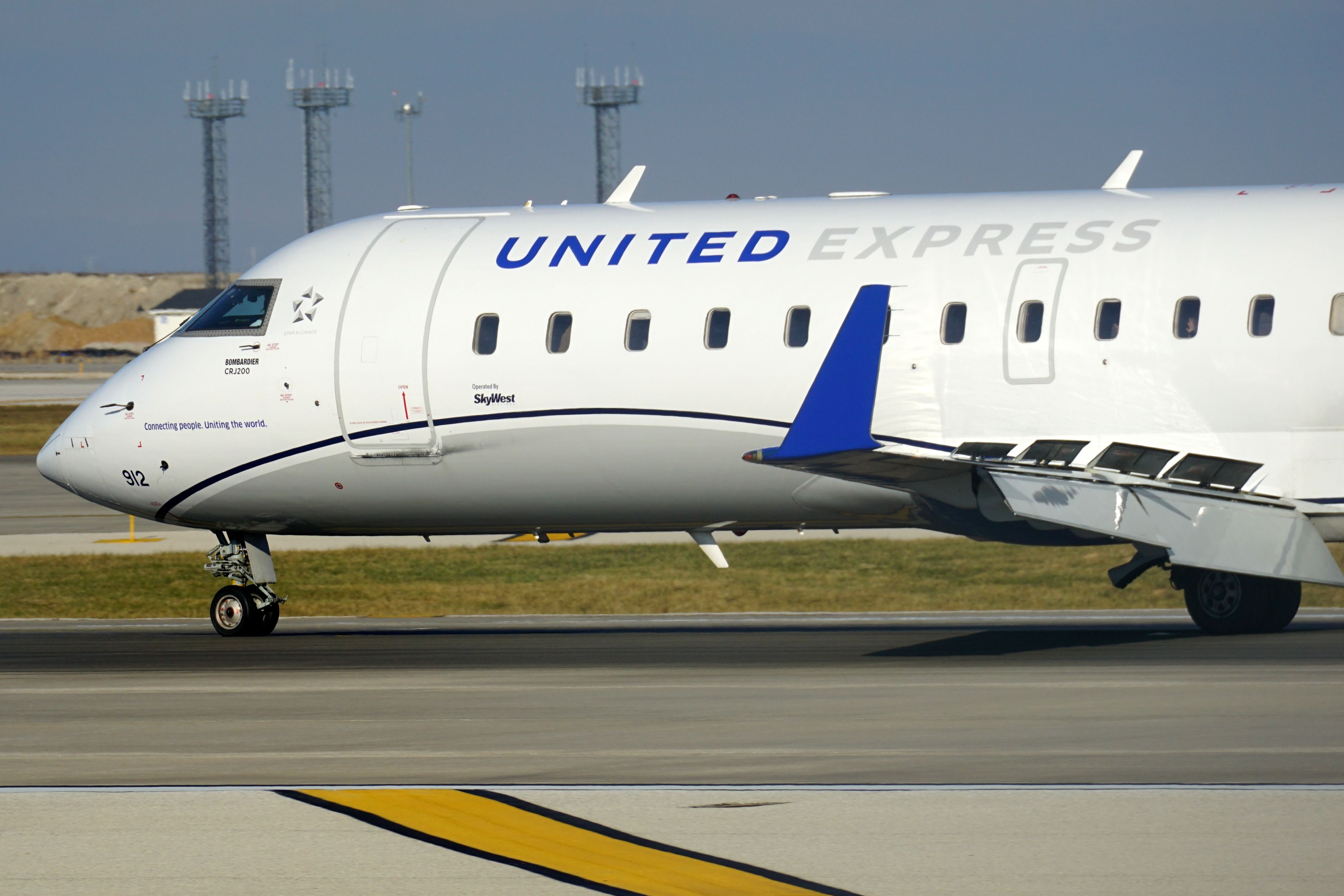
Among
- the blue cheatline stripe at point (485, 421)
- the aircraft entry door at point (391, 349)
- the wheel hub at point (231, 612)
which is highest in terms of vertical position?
the aircraft entry door at point (391, 349)

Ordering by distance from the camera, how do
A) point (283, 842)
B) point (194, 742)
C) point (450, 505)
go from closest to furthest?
point (283, 842) < point (194, 742) < point (450, 505)

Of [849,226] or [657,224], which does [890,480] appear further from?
[657,224]

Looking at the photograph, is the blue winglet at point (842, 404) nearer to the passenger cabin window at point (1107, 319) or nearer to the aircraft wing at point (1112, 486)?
the aircraft wing at point (1112, 486)

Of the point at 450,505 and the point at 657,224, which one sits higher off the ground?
the point at 657,224

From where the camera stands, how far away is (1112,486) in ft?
51.8

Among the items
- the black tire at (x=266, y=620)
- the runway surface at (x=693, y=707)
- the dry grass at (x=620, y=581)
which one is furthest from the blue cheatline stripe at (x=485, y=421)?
the dry grass at (x=620, y=581)

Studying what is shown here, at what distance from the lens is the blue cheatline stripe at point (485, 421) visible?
17.0 m

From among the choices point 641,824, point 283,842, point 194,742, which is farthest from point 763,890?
point 194,742

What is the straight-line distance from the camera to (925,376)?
16.8m

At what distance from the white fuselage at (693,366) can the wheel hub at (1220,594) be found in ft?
6.00

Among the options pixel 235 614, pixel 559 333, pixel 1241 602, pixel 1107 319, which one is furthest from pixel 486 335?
pixel 1241 602

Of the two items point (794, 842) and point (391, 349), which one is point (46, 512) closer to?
point (391, 349)

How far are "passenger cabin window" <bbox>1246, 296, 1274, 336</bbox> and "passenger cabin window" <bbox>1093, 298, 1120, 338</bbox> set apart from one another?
1105 mm

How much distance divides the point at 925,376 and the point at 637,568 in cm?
1121
